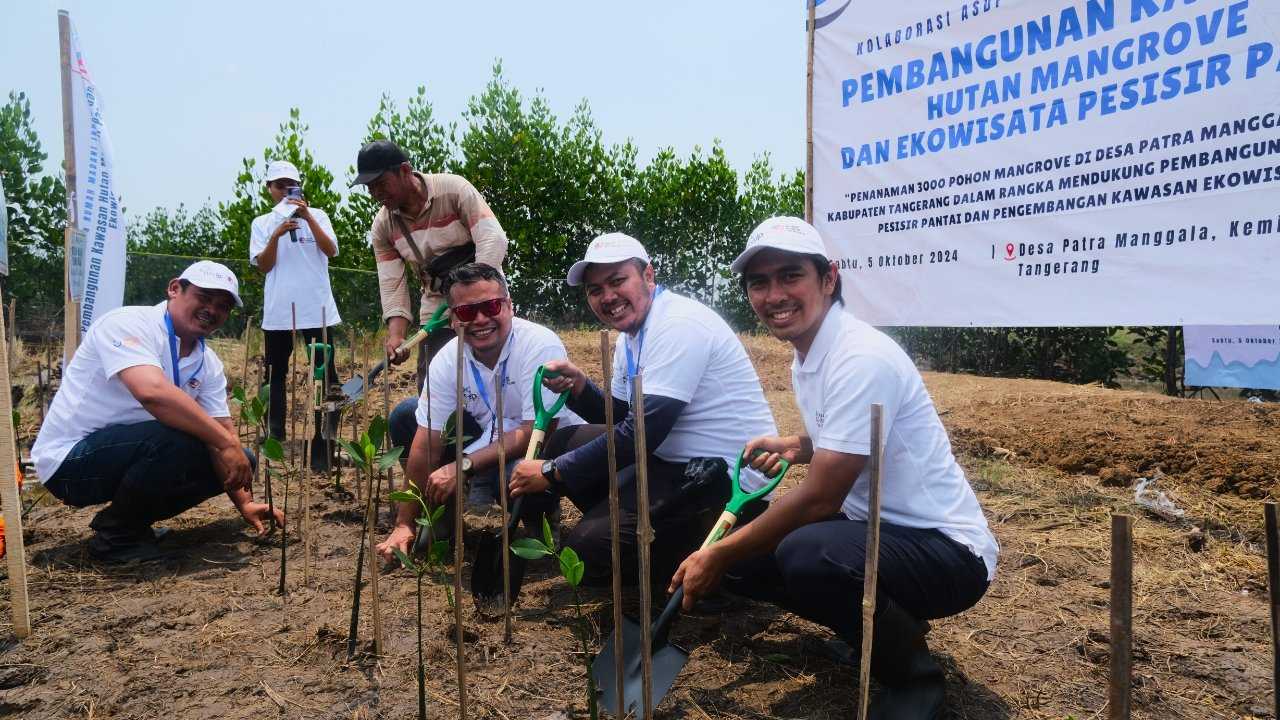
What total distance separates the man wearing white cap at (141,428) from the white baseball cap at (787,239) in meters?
2.14

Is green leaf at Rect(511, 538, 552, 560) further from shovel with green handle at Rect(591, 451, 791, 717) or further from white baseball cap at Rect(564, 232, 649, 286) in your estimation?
white baseball cap at Rect(564, 232, 649, 286)

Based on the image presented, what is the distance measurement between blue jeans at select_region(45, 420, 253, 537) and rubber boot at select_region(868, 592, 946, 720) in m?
2.72

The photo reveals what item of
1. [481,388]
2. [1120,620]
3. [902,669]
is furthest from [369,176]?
[1120,620]

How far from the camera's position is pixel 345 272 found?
1013cm

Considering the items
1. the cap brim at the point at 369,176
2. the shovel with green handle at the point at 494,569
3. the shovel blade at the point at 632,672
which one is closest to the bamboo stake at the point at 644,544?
the shovel blade at the point at 632,672

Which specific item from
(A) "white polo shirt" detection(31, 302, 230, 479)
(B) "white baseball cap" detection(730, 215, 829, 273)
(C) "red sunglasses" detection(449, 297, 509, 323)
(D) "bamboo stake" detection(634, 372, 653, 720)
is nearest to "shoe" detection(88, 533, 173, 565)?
A: (A) "white polo shirt" detection(31, 302, 230, 479)

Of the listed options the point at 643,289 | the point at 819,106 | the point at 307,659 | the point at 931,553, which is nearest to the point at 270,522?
the point at 307,659

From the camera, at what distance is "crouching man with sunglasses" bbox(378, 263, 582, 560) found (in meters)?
3.07

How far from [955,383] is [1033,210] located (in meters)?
4.35

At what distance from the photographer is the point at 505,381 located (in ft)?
10.5

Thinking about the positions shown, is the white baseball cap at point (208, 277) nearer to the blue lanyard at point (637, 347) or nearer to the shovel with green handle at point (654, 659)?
the blue lanyard at point (637, 347)

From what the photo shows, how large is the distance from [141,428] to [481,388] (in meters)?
1.34

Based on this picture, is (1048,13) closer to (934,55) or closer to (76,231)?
(934,55)

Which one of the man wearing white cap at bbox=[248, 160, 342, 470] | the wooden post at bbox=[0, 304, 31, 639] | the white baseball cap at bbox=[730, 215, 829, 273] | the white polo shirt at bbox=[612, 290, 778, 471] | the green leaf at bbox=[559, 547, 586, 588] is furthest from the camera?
the man wearing white cap at bbox=[248, 160, 342, 470]
